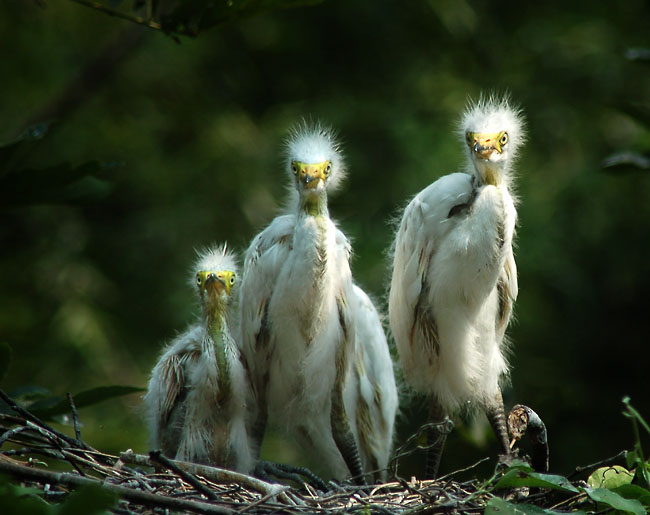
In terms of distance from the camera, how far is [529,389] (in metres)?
5.04

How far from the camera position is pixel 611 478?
2.21 meters

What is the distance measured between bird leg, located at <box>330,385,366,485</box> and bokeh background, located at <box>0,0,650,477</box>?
5.24 ft

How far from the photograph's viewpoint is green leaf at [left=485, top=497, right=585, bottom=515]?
196cm

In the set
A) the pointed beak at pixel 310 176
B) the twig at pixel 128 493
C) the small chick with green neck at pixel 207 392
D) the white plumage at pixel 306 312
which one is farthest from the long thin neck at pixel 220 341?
the twig at pixel 128 493

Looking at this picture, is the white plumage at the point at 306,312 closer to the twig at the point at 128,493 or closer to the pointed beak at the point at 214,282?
the pointed beak at the point at 214,282

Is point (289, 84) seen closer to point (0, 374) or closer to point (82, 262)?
point (82, 262)

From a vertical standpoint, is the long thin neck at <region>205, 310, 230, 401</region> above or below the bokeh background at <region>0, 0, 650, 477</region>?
below

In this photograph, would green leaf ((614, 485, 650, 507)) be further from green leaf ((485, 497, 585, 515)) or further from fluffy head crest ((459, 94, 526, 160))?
fluffy head crest ((459, 94, 526, 160))

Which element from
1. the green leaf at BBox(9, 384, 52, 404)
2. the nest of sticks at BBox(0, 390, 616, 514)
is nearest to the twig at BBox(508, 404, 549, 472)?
the nest of sticks at BBox(0, 390, 616, 514)

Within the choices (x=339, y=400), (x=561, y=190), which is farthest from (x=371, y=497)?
(x=561, y=190)

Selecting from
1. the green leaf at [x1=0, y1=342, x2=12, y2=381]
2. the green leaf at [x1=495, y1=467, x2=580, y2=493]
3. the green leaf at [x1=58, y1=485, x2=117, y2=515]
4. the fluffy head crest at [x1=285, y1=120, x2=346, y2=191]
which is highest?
the fluffy head crest at [x1=285, y1=120, x2=346, y2=191]

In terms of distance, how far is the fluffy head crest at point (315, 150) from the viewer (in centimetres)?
261

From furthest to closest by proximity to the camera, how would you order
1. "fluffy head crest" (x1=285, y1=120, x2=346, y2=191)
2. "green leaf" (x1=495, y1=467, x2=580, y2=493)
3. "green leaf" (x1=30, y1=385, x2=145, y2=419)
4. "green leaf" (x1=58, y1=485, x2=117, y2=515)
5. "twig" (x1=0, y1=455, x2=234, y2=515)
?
"fluffy head crest" (x1=285, y1=120, x2=346, y2=191), "green leaf" (x1=30, y1=385, x2=145, y2=419), "green leaf" (x1=495, y1=467, x2=580, y2=493), "twig" (x1=0, y1=455, x2=234, y2=515), "green leaf" (x1=58, y1=485, x2=117, y2=515)

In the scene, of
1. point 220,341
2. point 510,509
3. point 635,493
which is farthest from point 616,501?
A: point 220,341
